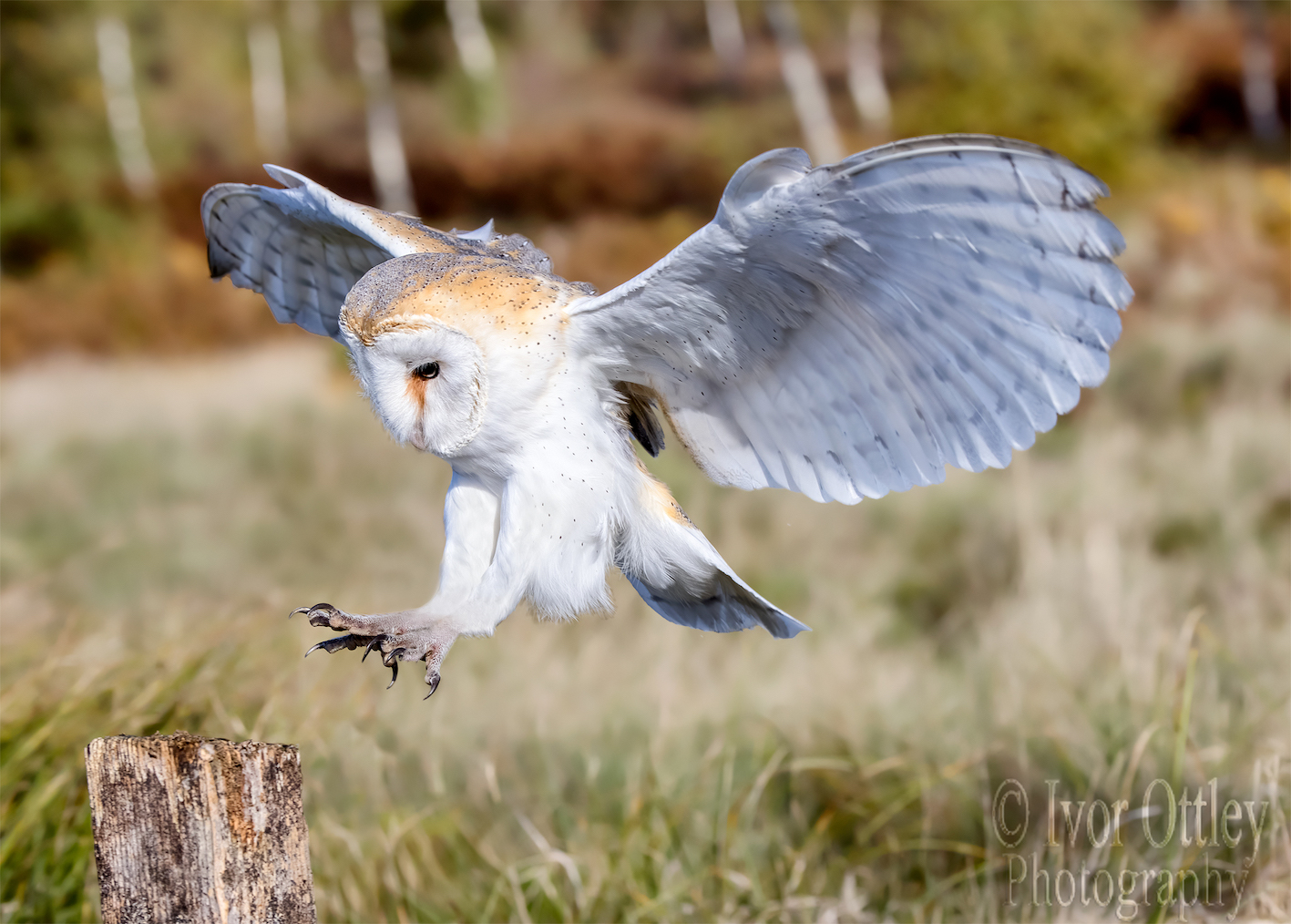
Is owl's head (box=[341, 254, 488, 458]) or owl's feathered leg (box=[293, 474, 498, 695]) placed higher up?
owl's head (box=[341, 254, 488, 458])

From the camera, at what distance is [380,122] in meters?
14.7

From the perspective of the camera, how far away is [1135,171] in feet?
36.3

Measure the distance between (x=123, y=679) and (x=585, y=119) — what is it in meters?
15.5

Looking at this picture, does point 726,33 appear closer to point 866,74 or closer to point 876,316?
point 866,74

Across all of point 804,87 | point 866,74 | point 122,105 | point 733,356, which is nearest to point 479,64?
point 804,87

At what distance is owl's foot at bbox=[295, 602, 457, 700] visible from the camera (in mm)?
1138

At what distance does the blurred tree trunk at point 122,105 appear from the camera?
1434cm

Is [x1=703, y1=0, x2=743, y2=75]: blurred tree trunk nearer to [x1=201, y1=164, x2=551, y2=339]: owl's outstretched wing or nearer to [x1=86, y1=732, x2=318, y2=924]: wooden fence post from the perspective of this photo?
[x1=201, y1=164, x2=551, y2=339]: owl's outstretched wing

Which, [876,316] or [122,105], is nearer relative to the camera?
[876,316]

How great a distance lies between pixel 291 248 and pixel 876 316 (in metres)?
0.94
